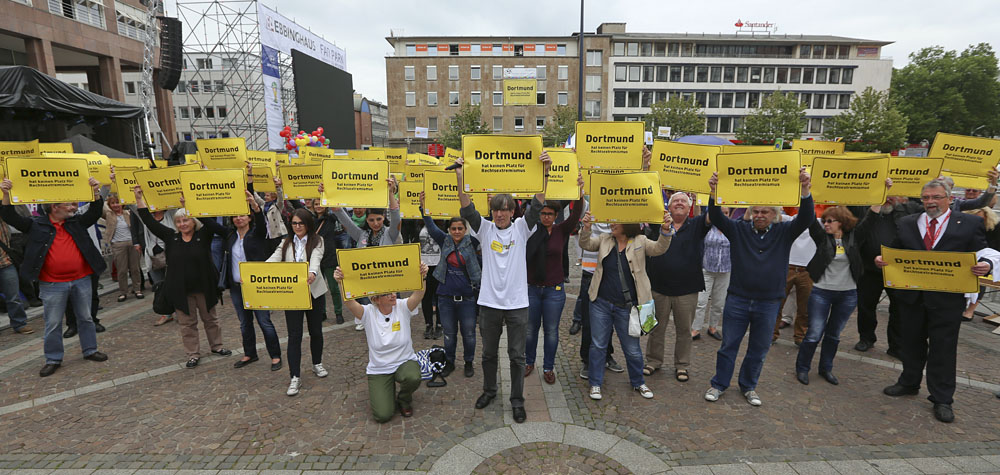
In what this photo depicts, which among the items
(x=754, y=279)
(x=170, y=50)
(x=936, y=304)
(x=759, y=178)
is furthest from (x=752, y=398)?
(x=170, y=50)

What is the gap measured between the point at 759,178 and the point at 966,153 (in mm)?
4253

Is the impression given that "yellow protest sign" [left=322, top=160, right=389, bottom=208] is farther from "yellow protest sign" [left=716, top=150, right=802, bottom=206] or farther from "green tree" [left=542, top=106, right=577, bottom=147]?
"green tree" [left=542, top=106, right=577, bottom=147]

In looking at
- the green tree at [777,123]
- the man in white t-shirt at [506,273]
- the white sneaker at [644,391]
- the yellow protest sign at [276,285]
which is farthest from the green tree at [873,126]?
the yellow protest sign at [276,285]

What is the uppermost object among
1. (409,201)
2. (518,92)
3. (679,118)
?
(679,118)

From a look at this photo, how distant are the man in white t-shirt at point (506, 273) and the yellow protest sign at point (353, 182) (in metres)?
1.30

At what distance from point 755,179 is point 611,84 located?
58.9 m

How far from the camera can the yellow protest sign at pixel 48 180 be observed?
18.1 ft

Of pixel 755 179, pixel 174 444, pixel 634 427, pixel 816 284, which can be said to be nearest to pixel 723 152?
pixel 755 179

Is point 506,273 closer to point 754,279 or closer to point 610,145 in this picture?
point 610,145

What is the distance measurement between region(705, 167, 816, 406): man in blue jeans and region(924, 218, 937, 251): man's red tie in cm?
146

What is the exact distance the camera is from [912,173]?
6.02m

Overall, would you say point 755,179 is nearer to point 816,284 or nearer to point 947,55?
point 816,284

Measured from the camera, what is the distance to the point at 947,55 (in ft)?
176

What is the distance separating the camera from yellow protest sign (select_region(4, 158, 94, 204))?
18.1ft
